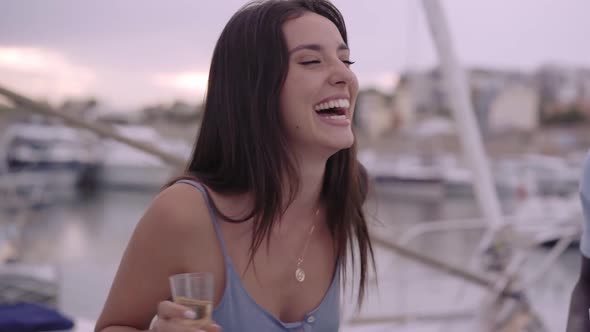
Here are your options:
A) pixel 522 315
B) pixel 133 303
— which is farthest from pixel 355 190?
pixel 522 315

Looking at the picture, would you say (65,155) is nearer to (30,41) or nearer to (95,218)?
(30,41)

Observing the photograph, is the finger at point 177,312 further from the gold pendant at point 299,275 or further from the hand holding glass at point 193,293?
the gold pendant at point 299,275

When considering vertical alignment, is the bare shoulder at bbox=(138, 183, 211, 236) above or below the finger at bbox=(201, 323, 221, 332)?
above

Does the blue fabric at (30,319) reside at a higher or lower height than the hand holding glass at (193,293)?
lower

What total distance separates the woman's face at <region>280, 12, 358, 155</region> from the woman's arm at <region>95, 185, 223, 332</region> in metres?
0.17

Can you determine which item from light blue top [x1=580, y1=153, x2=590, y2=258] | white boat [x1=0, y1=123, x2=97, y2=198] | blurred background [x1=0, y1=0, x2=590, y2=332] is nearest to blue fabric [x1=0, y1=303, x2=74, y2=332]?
blurred background [x1=0, y1=0, x2=590, y2=332]

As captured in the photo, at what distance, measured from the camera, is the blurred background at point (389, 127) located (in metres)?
2.75

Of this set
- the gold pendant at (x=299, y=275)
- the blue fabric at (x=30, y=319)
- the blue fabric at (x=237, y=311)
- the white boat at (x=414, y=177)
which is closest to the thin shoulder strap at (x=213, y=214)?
the blue fabric at (x=237, y=311)

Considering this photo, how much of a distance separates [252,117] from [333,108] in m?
0.10

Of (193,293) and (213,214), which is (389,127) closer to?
(213,214)

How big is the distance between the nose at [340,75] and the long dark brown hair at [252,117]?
0.06m

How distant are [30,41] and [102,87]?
18.7 inches

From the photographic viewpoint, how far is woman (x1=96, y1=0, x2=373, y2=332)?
0.81m

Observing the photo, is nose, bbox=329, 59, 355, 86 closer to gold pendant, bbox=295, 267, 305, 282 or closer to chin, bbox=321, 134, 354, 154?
chin, bbox=321, 134, 354, 154
